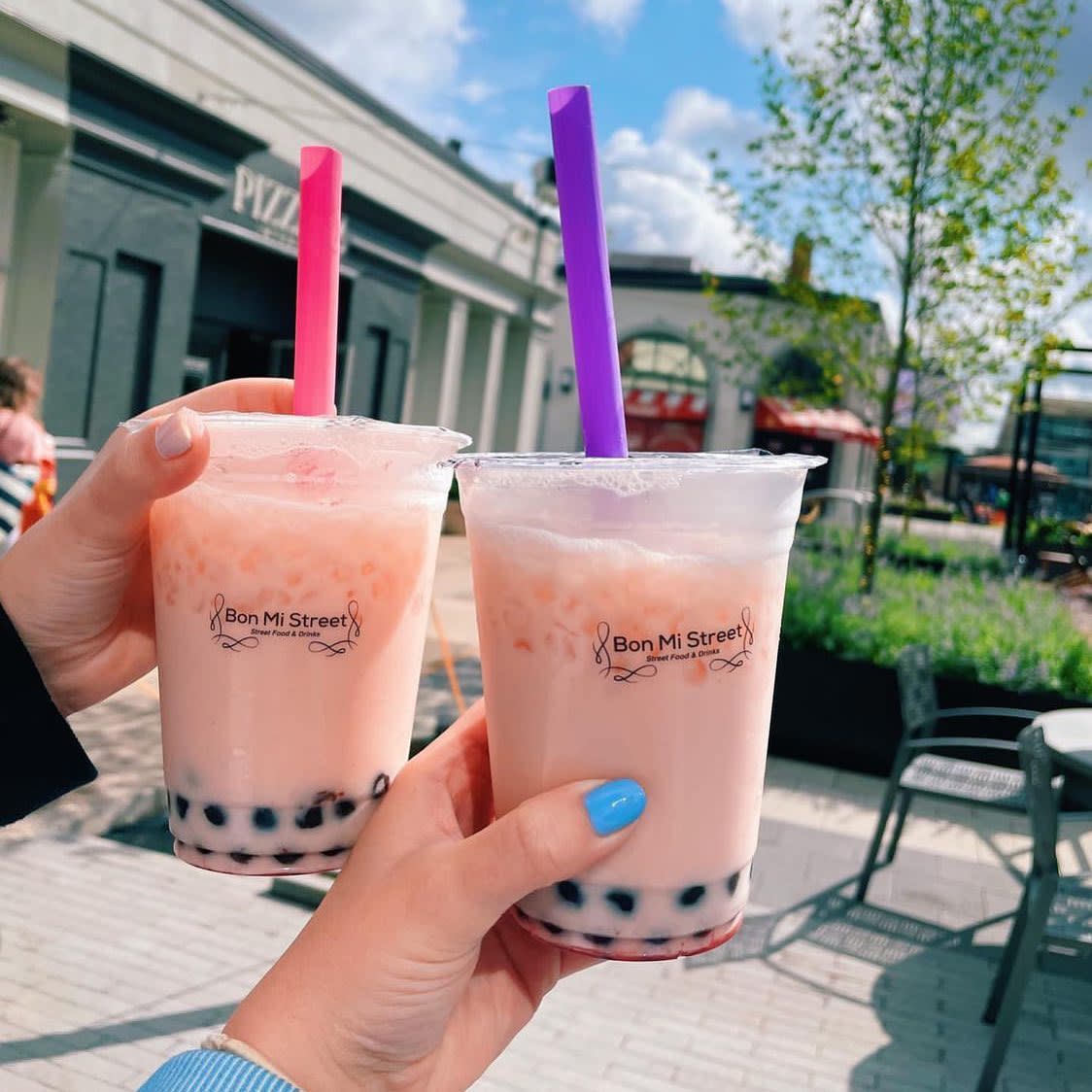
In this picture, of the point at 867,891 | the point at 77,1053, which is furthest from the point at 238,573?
the point at 867,891

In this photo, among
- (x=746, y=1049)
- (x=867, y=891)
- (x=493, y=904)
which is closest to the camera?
(x=493, y=904)

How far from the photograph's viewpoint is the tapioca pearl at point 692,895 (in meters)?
1.16

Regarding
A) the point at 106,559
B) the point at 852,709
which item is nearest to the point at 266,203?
the point at 852,709

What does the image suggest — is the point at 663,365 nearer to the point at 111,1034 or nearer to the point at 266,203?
the point at 266,203

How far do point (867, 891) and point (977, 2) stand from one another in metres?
6.84

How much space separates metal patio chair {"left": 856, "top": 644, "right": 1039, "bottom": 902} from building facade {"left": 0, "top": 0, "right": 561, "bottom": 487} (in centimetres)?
734

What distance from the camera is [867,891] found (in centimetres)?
504

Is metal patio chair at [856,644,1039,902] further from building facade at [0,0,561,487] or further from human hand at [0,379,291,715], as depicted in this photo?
building facade at [0,0,561,487]

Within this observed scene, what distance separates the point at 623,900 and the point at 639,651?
0.27 meters

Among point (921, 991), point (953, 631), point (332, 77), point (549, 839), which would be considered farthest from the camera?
point (332, 77)

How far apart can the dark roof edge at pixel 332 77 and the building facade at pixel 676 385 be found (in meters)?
10.6

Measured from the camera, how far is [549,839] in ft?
3.57

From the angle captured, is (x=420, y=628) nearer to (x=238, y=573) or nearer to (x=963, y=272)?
(x=238, y=573)

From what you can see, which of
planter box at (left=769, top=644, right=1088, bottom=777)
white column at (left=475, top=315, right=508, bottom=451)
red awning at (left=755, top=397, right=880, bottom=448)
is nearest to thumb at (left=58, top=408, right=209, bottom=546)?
planter box at (left=769, top=644, right=1088, bottom=777)
